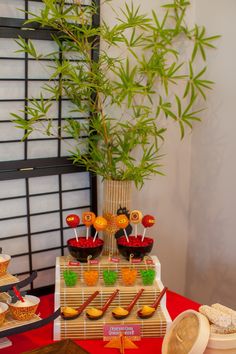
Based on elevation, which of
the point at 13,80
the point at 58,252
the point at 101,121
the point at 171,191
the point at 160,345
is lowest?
the point at 160,345

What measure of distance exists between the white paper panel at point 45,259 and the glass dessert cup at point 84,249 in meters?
0.25

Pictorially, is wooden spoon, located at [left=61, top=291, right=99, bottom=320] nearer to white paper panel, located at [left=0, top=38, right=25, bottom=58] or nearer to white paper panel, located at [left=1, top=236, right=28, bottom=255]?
white paper panel, located at [left=1, top=236, right=28, bottom=255]

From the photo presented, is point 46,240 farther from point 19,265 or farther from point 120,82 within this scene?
point 120,82

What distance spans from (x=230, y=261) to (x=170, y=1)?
1.40 metres

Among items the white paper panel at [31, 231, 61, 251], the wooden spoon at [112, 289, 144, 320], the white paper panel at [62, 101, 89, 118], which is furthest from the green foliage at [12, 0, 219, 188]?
the wooden spoon at [112, 289, 144, 320]

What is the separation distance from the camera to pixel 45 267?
2.52 m

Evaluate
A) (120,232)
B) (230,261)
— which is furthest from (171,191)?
(120,232)

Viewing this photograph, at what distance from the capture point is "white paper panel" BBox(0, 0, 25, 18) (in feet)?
7.29

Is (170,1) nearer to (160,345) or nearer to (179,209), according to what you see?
(179,209)

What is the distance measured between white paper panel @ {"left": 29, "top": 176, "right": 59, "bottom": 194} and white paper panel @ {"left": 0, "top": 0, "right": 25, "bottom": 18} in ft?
2.34

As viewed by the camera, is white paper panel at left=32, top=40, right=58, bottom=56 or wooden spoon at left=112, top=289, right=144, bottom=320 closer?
wooden spoon at left=112, top=289, right=144, bottom=320

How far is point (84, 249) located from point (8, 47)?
2.97 ft

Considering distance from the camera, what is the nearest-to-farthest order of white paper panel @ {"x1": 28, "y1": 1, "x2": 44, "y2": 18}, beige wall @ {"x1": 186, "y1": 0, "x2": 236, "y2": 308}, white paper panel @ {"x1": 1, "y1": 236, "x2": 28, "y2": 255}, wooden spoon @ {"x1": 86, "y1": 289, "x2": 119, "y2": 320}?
wooden spoon @ {"x1": 86, "y1": 289, "x2": 119, "y2": 320}, white paper panel @ {"x1": 28, "y1": 1, "x2": 44, "y2": 18}, white paper panel @ {"x1": 1, "y1": 236, "x2": 28, "y2": 255}, beige wall @ {"x1": 186, "y1": 0, "x2": 236, "y2": 308}

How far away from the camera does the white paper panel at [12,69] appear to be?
226cm
